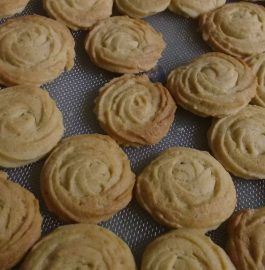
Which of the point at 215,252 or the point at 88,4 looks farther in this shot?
the point at 88,4

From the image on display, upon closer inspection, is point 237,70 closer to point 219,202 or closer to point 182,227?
point 219,202

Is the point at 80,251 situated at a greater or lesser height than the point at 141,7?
lesser

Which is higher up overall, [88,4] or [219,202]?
[88,4]

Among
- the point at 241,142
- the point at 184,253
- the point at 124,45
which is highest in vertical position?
the point at 124,45

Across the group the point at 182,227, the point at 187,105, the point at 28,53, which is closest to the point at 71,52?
the point at 28,53

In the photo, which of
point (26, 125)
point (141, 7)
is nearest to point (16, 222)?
point (26, 125)

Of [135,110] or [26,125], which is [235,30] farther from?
[26,125]

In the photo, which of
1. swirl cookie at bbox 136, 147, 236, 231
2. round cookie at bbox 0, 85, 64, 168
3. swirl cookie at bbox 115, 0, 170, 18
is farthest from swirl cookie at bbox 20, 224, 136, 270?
swirl cookie at bbox 115, 0, 170, 18
